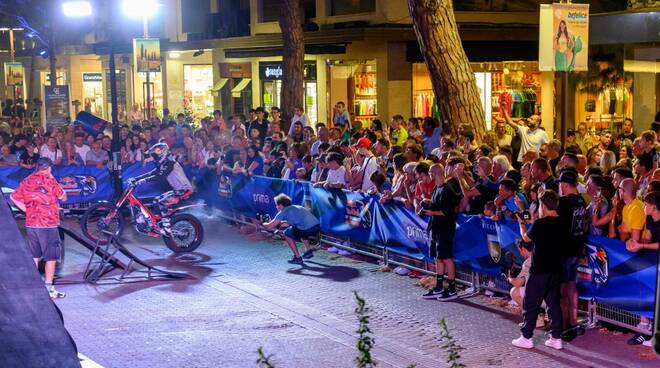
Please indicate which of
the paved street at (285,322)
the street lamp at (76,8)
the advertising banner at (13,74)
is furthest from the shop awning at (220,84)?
the paved street at (285,322)

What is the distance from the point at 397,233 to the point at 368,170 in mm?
1693

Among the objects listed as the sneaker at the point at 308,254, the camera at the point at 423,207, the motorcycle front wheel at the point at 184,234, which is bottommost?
the sneaker at the point at 308,254

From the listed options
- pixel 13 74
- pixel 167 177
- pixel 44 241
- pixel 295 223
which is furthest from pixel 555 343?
pixel 13 74

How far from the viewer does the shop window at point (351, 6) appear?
29712mm

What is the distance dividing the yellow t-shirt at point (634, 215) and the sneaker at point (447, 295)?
9.59 feet

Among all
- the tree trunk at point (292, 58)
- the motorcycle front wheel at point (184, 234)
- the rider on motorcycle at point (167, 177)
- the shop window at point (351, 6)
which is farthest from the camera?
the shop window at point (351, 6)

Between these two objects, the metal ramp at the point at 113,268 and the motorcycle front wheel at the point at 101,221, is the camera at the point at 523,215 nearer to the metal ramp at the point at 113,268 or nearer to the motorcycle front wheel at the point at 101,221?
the metal ramp at the point at 113,268

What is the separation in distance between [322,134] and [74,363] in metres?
16.4

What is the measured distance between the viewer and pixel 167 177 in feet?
60.5

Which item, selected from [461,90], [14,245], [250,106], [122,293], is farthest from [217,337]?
[250,106]

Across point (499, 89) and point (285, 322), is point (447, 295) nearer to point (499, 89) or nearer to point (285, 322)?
point (285, 322)

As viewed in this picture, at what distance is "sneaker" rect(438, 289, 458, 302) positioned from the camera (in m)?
13.1

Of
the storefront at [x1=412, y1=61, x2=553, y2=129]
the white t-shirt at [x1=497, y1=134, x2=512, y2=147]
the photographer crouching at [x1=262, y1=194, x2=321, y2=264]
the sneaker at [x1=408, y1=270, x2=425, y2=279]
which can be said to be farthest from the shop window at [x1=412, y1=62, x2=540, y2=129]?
the sneaker at [x1=408, y1=270, x2=425, y2=279]

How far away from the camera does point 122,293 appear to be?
45.9 feet
